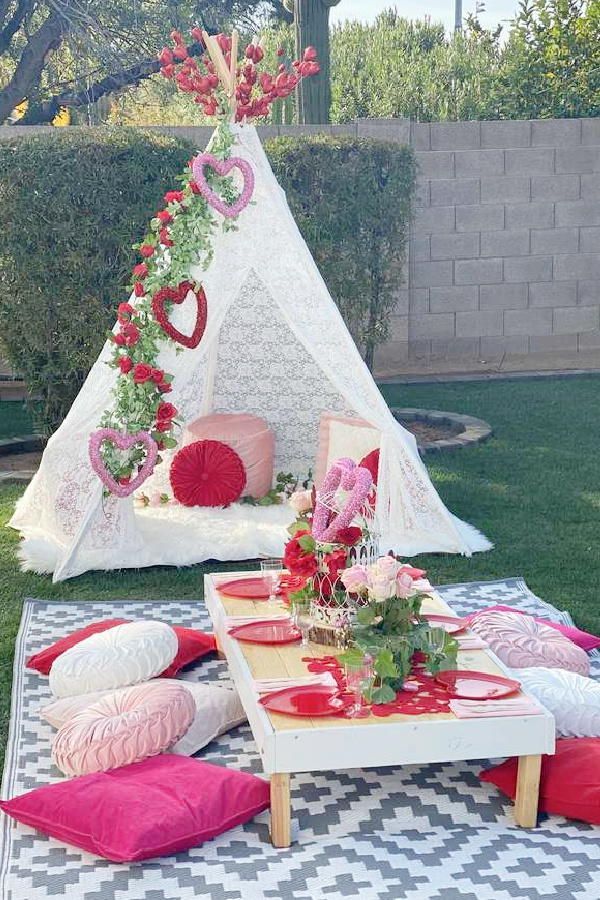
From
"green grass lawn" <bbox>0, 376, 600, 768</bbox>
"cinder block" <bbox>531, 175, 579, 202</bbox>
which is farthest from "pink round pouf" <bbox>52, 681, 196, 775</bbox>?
"cinder block" <bbox>531, 175, 579, 202</bbox>

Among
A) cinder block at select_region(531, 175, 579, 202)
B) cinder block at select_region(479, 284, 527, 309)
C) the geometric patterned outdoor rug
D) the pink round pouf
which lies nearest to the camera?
the geometric patterned outdoor rug

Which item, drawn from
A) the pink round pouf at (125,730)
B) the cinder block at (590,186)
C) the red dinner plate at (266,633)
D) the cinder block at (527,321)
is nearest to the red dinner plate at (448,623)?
the red dinner plate at (266,633)

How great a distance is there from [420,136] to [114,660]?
23.0 ft

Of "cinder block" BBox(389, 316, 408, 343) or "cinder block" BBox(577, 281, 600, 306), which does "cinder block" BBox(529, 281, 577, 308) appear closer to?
"cinder block" BBox(577, 281, 600, 306)

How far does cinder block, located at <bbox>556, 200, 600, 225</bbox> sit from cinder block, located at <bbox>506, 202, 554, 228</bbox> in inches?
3.2

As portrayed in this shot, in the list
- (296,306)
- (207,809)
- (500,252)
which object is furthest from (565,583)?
(500,252)

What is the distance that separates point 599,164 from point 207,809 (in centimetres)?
845

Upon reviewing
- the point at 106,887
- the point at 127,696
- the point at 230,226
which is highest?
the point at 230,226

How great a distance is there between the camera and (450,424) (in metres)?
8.71

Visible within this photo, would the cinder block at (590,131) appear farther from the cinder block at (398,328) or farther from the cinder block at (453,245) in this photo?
the cinder block at (398,328)

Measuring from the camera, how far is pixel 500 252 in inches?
415

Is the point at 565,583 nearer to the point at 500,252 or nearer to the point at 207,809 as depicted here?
the point at 207,809

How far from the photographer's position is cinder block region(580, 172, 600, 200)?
417 inches

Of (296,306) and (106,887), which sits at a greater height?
(296,306)
